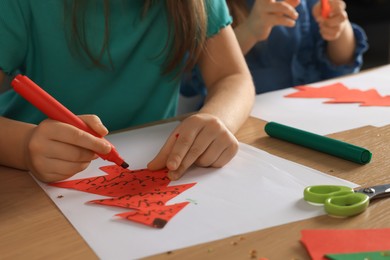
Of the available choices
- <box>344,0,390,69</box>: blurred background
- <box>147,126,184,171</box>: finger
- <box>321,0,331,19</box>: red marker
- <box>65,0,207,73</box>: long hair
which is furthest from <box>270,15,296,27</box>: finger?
<box>344,0,390,69</box>: blurred background

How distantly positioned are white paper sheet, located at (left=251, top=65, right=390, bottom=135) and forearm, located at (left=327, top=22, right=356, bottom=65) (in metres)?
0.33

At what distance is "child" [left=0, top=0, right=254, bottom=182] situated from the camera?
94cm

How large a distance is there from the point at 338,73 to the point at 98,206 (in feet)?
3.02

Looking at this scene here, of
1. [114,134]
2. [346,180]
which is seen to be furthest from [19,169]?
[346,180]

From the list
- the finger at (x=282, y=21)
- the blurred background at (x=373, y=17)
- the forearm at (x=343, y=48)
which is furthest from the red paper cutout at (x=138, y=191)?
the blurred background at (x=373, y=17)

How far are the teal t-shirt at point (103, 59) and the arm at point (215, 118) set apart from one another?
1.8 inches

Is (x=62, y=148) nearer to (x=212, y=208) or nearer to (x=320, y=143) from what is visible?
(x=212, y=208)

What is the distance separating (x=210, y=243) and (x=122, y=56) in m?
0.55

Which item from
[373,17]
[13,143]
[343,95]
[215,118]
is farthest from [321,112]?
[373,17]

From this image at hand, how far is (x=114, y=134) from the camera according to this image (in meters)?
0.89

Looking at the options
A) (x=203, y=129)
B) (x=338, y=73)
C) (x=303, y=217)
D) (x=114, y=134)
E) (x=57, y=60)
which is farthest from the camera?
(x=338, y=73)

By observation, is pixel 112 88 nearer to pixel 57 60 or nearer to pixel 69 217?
pixel 57 60

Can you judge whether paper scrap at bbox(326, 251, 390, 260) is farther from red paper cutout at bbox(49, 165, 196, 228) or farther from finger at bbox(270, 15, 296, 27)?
finger at bbox(270, 15, 296, 27)

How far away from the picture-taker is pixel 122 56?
1034mm
